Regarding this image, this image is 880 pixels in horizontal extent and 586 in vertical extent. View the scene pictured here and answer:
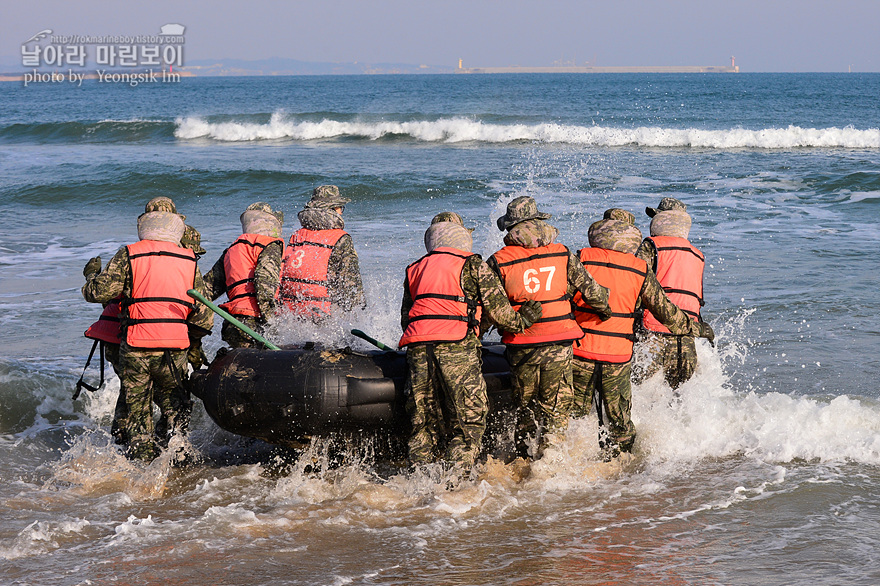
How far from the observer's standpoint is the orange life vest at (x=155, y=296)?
5918 millimetres

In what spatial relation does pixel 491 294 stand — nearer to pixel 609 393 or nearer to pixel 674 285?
pixel 609 393

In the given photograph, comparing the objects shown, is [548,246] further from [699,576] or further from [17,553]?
[17,553]

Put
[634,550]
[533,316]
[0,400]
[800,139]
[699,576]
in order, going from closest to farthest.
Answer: [699,576], [634,550], [533,316], [0,400], [800,139]

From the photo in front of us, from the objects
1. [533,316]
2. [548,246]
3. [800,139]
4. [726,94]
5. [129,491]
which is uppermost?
[726,94]

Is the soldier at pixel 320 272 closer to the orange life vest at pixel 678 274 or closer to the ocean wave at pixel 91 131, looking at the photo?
the orange life vest at pixel 678 274

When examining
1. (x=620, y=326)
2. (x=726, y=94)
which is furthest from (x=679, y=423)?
(x=726, y=94)

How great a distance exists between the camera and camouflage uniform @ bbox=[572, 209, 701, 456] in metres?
5.93

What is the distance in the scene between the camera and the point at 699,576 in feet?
15.0

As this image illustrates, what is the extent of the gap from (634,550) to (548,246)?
6.63 feet

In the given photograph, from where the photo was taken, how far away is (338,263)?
6.87 m

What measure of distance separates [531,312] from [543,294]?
0.19 m

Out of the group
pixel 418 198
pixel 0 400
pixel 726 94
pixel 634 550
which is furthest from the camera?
pixel 726 94

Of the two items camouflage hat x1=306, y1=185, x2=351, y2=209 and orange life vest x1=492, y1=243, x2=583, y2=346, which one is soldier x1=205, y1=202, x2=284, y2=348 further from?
orange life vest x1=492, y1=243, x2=583, y2=346

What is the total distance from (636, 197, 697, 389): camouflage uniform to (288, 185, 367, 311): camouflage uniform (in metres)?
2.27
